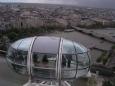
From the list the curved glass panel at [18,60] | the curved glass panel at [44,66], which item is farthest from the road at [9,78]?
the curved glass panel at [44,66]

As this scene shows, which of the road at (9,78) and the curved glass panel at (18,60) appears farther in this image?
the road at (9,78)

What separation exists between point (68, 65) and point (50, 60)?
16cm

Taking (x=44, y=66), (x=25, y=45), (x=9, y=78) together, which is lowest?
(x=9, y=78)

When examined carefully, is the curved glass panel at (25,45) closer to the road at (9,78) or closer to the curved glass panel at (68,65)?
the curved glass panel at (68,65)

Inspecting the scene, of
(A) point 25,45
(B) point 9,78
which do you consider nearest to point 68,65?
(A) point 25,45

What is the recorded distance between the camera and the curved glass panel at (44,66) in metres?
2.48

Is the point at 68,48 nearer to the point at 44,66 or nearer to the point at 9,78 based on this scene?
the point at 44,66

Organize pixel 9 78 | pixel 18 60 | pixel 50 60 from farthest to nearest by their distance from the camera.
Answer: pixel 9 78
pixel 18 60
pixel 50 60

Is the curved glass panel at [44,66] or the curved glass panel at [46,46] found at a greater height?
the curved glass panel at [46,46]

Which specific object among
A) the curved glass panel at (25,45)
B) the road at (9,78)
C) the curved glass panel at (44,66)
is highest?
the curved glass panel at (25,45)

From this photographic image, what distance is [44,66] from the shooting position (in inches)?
99.9

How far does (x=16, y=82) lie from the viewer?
3.91 meters

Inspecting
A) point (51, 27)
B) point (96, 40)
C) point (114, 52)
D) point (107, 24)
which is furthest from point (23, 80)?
point (107, 24)

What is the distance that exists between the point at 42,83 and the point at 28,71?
231mm
